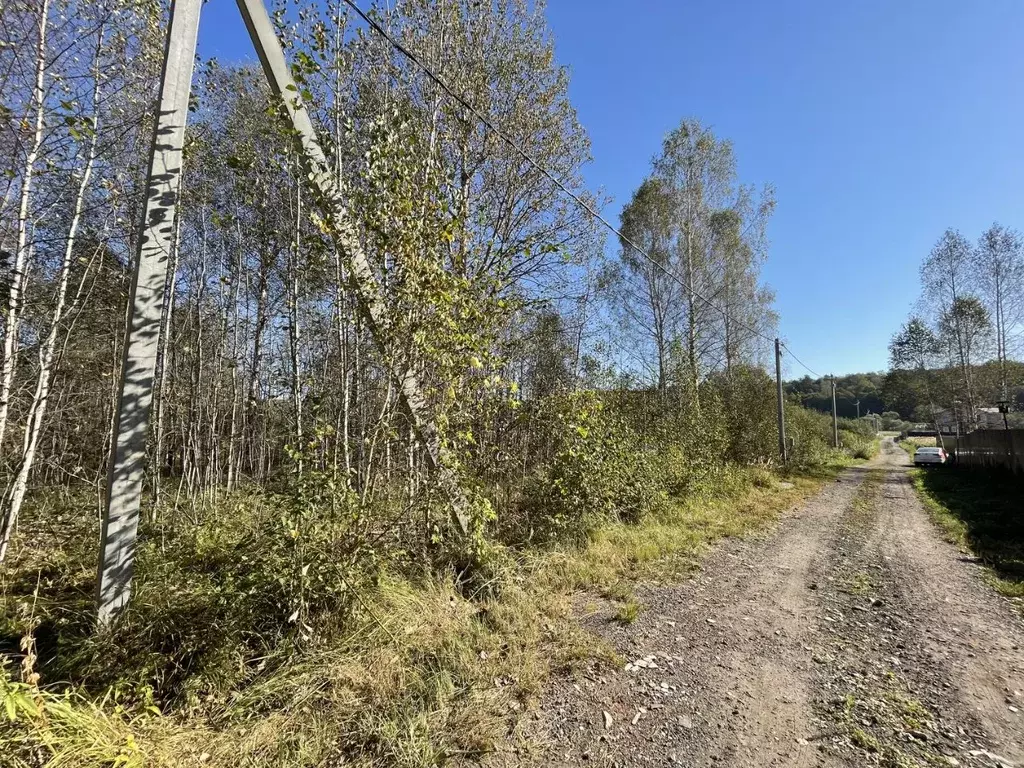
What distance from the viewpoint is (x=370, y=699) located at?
101 inches

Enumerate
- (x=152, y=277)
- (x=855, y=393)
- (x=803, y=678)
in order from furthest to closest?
1. (x=855, y=393)
2. (x=803, y=678)
3. (x=152, y=277)

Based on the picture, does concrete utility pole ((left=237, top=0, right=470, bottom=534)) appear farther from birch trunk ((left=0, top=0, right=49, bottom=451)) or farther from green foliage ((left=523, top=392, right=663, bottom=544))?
green foliage ((left=523, top=392, right=663, bottom=544))

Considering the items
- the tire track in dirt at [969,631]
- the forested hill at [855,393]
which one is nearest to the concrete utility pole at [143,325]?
the tire track in dirt at [969,631]

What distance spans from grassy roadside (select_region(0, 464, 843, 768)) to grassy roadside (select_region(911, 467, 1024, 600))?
4.78 metres

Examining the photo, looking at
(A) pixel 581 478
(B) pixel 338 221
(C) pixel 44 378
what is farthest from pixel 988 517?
(C) pixel 44 378

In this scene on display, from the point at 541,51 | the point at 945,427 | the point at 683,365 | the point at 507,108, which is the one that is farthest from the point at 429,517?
the point at 945,427

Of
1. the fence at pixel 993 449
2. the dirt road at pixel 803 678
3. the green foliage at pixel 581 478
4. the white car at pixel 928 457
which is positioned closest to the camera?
the dirt road at pixel 803 678

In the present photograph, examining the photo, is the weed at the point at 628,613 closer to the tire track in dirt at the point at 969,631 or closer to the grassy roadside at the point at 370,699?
the grassy roadside at the point at 370,699

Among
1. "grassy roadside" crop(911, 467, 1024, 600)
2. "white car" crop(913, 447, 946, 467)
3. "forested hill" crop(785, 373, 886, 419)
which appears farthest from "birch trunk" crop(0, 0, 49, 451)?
"forested hill" crop(785, 373, 886, 419)

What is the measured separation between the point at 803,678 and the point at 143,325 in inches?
182

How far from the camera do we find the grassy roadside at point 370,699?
6.12ft

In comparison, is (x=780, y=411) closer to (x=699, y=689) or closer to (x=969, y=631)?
(x=969, y=631)

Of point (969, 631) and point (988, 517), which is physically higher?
point (969, 631)

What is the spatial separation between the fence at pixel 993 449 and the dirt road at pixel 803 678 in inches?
406
